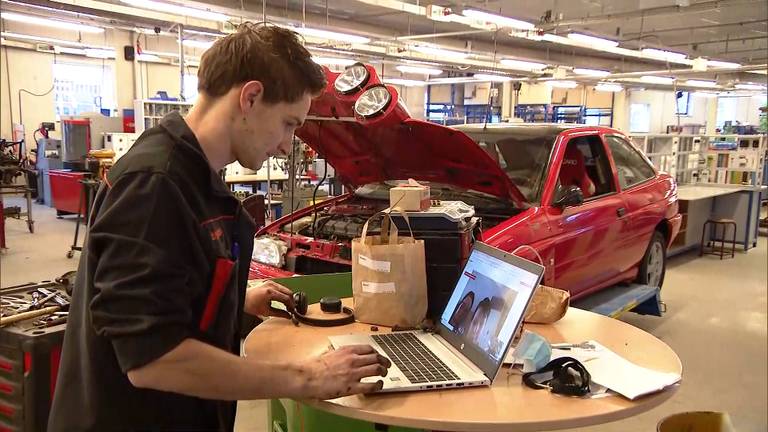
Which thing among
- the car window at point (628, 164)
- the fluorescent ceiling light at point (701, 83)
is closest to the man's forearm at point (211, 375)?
the car window at point (628, 164)

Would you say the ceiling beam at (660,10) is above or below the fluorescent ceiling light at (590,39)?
above

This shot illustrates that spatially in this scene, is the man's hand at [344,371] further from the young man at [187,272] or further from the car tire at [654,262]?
the car tire at [654,262]

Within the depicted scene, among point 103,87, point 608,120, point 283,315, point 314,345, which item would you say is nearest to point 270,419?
point 283,315

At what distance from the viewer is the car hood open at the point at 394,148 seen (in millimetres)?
3141

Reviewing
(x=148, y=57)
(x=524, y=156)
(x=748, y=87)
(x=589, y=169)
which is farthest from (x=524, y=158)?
(x=748, y=87)

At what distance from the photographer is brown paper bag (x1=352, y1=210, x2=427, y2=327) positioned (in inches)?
72.8

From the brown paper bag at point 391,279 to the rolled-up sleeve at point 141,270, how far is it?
84cm

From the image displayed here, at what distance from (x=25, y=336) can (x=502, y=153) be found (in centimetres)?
292

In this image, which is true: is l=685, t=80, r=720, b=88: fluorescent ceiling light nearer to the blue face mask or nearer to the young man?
the blue face mask

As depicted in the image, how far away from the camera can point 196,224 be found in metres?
1.11

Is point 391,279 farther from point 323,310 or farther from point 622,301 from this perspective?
point 622,301

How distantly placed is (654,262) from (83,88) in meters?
13.5

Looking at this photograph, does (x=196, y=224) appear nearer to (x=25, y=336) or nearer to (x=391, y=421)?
(x=391, y=421)

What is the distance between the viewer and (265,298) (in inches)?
73.7
